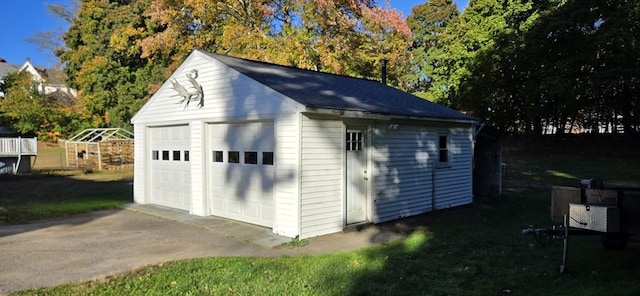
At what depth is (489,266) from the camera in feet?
20.1

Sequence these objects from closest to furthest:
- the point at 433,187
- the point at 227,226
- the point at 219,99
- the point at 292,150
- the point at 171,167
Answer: the point at 292,150, the point at 227,226, the point at 219,99, the point at 433,187, the point at 171,167

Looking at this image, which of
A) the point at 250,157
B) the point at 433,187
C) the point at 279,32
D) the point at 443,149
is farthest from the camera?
the point at 279,32

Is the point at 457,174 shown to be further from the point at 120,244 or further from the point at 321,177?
the point at 120,244

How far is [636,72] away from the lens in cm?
2366

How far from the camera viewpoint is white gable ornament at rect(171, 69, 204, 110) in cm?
1041

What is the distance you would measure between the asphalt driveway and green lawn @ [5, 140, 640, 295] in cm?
56

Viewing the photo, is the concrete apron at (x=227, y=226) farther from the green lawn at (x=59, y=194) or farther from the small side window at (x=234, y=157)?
the green lawn at (x=59, y=194)

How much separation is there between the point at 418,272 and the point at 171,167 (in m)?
7.92

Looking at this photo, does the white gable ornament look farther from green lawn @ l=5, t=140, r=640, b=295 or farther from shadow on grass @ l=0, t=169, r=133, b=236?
green lawn @ l=5, t=140, r=640, b=295

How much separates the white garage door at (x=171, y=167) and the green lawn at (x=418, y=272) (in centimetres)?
504

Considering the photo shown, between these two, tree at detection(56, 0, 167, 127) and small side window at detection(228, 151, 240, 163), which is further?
tree at detection(56, 0, 167, 127)

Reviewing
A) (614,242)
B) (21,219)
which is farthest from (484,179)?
(21,219)

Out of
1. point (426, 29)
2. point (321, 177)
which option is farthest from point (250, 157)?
point (426, 29)

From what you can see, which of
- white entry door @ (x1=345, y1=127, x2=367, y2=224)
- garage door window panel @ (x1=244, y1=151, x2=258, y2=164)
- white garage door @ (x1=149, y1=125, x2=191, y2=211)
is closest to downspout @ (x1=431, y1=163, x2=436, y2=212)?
white entry door @ (x1=345, y1=127, x2=367, y2=224)
